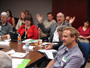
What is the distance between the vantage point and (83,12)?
18.3 feet

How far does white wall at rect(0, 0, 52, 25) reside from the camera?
6750 mm

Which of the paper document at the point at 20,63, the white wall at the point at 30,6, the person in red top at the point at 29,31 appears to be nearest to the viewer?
the paper document at the point at 20,63

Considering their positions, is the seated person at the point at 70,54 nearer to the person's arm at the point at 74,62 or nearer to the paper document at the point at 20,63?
the person's arm at the point at 74,62

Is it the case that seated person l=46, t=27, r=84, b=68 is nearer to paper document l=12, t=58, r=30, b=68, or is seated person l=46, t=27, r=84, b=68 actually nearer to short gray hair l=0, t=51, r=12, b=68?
paper document l=12, t=58, r=30, b=68

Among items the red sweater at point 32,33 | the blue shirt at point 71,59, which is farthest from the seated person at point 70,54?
the red sweater at point 32,33

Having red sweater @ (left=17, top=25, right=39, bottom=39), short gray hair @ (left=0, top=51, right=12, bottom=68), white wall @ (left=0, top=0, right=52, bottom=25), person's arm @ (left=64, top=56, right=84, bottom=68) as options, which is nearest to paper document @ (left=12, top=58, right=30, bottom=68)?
person's arm @ (left=64, top=56, right=84, bottom=68)

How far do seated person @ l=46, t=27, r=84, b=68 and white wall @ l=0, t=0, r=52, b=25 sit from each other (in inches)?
191

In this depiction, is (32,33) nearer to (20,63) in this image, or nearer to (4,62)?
(20,63)

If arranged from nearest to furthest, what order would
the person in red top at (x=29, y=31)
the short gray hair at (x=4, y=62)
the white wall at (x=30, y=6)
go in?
1. the short gray hair at (x=4, y=62)
2. the person in red top at (x=29, y=31)
3. the white wall at (x=30, y=6)

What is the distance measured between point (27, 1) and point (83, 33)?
146 inches

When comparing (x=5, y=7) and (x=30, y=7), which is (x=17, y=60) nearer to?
(x=30, y=7)

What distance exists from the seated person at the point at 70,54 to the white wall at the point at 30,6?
16.0 ft

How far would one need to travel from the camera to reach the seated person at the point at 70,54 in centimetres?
174

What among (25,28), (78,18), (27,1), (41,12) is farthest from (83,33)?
(27,1)
